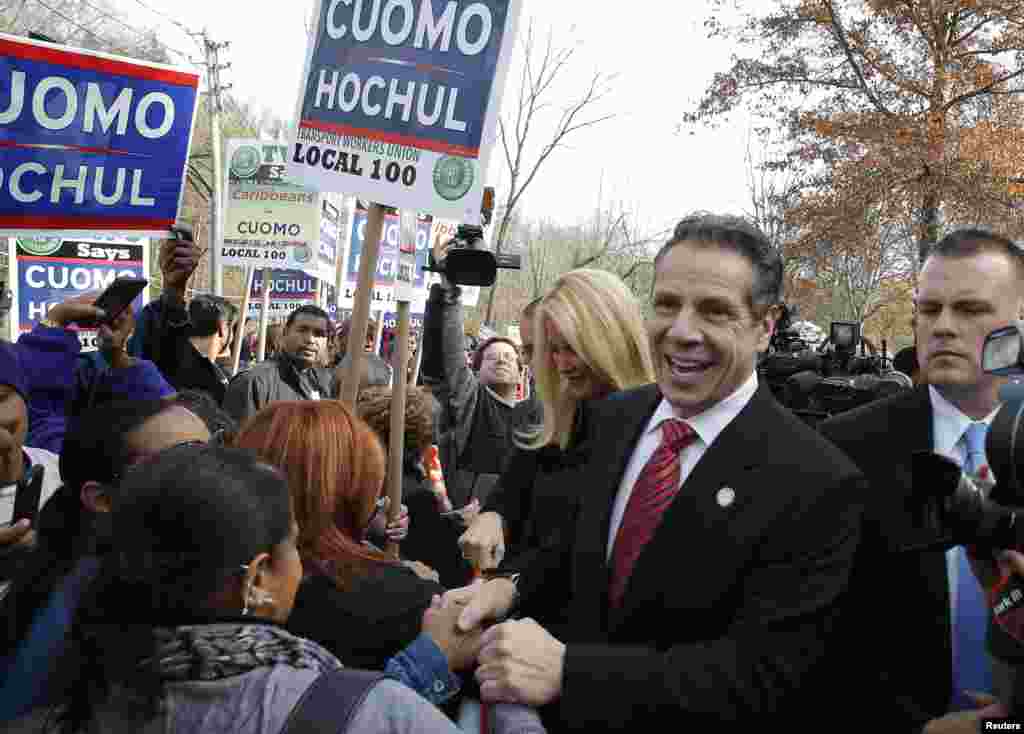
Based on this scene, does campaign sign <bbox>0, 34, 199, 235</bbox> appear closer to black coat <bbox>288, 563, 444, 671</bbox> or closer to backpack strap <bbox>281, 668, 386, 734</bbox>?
black coat <bbox>288, 563, 444, 671</bbox>

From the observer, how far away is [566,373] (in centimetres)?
304

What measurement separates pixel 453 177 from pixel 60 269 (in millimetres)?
5419

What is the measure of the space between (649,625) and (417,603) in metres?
0.60

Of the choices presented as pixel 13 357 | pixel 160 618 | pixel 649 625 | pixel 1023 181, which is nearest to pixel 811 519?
pixel 649 625

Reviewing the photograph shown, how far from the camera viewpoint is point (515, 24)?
11.4 feet

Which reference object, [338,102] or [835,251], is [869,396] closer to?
[338,102]

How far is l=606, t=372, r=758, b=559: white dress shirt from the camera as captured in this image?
2.00m

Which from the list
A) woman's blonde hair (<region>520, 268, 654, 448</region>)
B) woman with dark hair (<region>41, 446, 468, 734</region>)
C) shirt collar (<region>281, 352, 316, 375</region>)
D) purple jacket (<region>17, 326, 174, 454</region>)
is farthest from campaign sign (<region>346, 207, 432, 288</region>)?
woman with dark hair (<region>41, 446, 468, 734</region>)

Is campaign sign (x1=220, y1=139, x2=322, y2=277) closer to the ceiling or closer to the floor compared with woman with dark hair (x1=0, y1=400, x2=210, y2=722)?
closer to the ceiling

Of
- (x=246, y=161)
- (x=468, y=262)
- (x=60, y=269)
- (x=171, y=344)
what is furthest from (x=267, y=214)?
(x=468, y=262)

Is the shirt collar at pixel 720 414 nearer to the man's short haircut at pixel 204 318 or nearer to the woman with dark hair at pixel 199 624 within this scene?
the woman with dark hair at pixel 199 624

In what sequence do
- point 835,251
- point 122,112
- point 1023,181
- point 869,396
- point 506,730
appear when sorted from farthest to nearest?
point 835,251, point 1023,181, point 869,396, point 122,112, point 506,730

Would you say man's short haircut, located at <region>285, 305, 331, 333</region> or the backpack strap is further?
man's short haircut, located at <region>285, 305, 331, 333</region>

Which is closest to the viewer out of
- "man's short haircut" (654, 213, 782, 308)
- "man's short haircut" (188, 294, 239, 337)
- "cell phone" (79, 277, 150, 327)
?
"man's short haircut" (654, 213, 782, 308)
